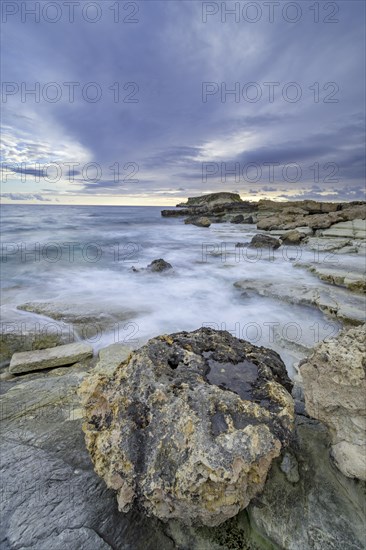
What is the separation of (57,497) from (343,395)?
1.91 meters

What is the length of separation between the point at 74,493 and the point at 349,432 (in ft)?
5.85

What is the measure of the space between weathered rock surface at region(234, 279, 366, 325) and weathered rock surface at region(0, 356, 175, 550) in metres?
4.95

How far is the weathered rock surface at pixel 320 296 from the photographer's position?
5721 mm

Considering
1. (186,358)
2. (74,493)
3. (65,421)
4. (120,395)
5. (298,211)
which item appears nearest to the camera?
(74,493)

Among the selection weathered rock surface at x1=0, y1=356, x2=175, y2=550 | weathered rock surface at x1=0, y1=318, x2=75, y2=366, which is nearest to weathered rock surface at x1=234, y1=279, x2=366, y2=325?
weathered rock surface at x1=0, y1=318, x2=75, y2=366

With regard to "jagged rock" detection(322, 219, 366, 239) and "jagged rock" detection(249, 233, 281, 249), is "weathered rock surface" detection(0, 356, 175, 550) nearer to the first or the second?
"jagged rock" detection(249, 233, 281, 249)

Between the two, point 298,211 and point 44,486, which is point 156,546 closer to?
point 44,486

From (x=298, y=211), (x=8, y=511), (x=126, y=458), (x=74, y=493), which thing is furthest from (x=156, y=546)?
(x=298, y=211)

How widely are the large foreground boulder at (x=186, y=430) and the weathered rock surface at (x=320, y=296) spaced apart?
3.94m

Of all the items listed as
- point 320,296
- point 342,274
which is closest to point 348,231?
point 342,274

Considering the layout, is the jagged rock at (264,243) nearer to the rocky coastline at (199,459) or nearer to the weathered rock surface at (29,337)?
the weathered rock surface at (29,337)

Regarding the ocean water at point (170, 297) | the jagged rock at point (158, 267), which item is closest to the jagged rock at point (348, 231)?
the ocean water at point (170, 297)

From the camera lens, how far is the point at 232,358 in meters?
2.58

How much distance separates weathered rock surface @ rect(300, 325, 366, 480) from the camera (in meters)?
1.78
